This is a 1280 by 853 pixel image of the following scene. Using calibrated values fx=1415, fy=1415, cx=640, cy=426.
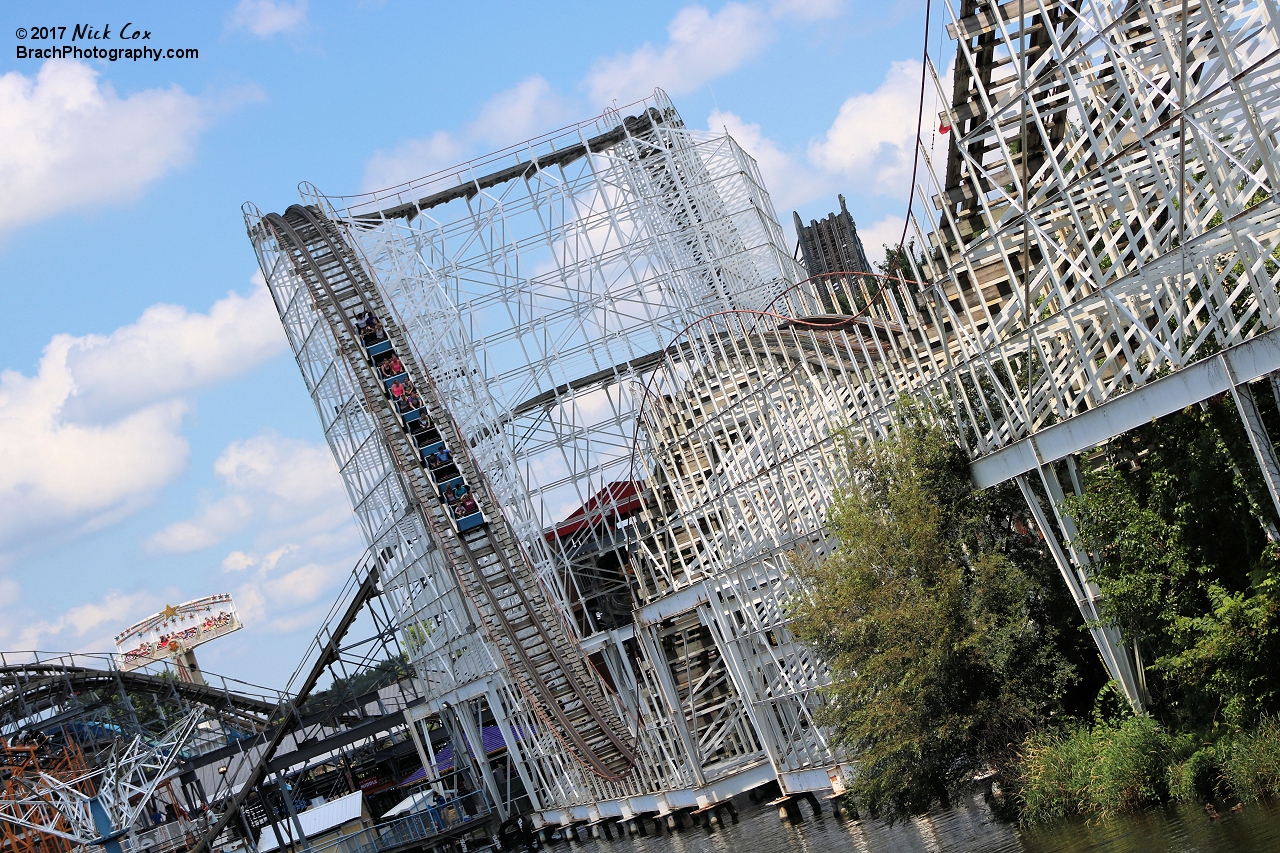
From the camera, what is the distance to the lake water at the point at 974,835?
43.3ft

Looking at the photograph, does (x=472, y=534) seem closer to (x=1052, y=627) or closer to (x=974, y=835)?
(x=974, y=835)

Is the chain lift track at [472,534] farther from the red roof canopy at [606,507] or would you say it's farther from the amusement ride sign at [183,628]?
the amusement ride sign at [183,628]

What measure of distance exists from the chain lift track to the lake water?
8.51 ft

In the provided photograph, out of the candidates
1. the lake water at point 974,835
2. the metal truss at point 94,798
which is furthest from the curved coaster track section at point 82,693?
the lake water at point 974,835

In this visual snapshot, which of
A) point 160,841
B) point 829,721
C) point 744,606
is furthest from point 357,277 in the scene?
point 829,721

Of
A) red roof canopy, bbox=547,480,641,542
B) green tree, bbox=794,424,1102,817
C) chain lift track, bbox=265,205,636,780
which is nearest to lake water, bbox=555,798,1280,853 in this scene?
green tree, bbox=794,424,1102,817

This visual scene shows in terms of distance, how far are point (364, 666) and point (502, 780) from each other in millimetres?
4948

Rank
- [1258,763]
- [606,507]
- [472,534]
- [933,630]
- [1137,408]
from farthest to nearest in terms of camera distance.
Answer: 1. [606,507]
2. [472,534]
3. [933,630]
4. [1137,408]
5. [1258,763]

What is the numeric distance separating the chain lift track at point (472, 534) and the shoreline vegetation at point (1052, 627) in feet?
31.5

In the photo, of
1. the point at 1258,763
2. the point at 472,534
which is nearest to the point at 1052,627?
the point at 1258,763

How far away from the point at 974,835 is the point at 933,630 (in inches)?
109

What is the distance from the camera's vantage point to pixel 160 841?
38156 mm

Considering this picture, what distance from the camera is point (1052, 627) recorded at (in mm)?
17344

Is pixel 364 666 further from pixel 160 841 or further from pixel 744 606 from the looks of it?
pixel 744 606
